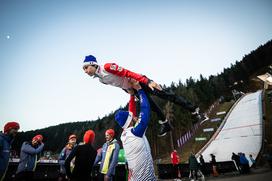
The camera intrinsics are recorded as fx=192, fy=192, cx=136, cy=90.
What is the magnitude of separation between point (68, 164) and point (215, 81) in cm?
9302

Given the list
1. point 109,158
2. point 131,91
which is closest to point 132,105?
point 131,91

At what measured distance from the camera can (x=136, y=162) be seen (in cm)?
283

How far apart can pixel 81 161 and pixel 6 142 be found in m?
2.53

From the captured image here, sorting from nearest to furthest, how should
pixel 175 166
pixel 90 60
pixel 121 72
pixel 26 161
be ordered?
pixel 121 72
pixel 90 60
pixel 26 161
pixel 175 166

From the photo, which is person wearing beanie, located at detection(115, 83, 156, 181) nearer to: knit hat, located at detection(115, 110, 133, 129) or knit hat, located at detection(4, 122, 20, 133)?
knit hat, located at detection(115, 110, 133, 129)

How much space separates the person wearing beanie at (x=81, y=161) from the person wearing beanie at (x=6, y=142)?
7.39 feet

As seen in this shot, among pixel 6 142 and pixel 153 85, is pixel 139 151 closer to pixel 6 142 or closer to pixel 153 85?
pixel 153 85

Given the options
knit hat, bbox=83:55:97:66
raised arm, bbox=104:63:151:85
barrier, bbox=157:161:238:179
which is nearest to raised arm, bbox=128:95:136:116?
raised arm, bbox=104:63:151:85

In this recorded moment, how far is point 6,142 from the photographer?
4.92 metres

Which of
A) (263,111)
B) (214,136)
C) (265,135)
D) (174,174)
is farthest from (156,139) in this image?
(174,174)

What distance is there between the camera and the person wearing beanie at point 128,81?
367 centimetres

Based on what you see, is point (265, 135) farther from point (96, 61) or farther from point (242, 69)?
point (242, 69)

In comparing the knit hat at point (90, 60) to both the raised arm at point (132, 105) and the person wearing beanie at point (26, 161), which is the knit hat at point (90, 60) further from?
the person wearing beanie at point (26, 161)

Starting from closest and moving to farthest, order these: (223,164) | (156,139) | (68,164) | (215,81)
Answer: (68,164)
(223,164)
(156,139)
(215,81)
